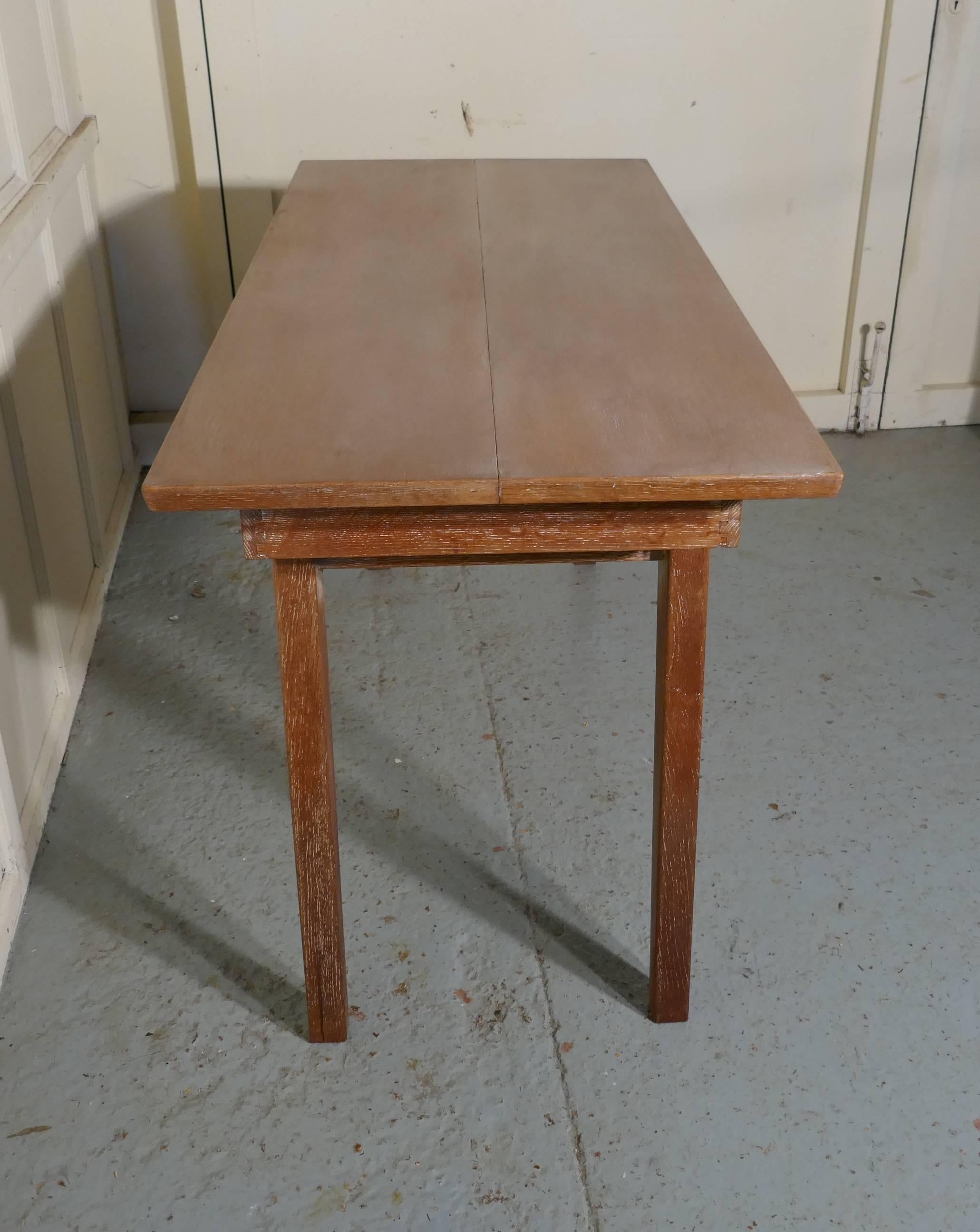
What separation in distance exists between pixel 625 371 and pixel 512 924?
0.89 meters

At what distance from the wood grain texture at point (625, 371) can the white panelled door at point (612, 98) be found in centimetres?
90

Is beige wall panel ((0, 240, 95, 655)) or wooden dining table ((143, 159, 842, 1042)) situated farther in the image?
beige wall panel ((0, 240, 95, 655))

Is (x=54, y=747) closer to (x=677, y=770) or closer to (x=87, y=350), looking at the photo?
(x=87, y=350)

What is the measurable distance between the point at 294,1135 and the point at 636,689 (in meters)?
1.17

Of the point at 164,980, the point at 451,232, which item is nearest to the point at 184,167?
the point at 451,232

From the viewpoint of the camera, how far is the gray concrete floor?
61.0 inches

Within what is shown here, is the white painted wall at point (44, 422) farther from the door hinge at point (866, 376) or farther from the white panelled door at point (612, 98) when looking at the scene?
the door hinge at point (866, 376)

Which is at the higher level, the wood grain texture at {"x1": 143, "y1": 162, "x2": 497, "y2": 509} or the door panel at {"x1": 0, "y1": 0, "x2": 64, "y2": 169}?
the door panel at {"x1": 0, "y1": 0, "x2": 64, "y2": 169}

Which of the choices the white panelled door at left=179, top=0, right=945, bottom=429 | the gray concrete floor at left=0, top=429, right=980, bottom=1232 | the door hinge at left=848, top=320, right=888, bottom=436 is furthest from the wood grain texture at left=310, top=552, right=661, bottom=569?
the door hinge at left=848, top=320, right=888, bottom=436

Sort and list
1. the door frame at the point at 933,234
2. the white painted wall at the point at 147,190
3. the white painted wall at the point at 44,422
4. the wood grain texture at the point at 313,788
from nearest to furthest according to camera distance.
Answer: the wood grain texture at the point at 313,788
the white painted wall at the point at 44,422
the white painted wall at the point at 147,190
the door frame at the point at 933,234

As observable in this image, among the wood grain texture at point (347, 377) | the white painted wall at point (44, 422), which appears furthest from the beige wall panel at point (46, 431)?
the wood grain texture at point (347, 377)

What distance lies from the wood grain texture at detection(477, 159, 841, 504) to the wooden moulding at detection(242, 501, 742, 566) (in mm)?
73

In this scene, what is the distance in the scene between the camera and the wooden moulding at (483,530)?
1.41 meters

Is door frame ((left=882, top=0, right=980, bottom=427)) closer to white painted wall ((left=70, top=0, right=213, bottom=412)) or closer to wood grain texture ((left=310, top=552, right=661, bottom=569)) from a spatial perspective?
white painted wall ((left=70, top=0, right=213, bottom=412))
